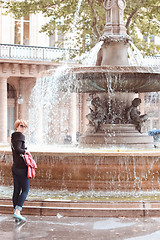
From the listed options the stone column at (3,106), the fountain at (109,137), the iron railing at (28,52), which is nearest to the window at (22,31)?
the iron railing at (28,52)

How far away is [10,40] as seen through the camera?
106 ft

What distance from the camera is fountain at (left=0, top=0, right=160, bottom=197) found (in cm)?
841

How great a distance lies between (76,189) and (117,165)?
2.75ft

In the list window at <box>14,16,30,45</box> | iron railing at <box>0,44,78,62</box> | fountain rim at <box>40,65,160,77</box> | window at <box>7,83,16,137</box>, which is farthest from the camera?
window at <box>7,83,16,137</box>

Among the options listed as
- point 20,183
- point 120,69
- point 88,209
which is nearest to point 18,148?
point 20,183

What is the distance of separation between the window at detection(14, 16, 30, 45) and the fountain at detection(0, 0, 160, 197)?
21649mm

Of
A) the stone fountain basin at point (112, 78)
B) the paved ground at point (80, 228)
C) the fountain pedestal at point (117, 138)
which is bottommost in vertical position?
the paved ground at point (80, 228)

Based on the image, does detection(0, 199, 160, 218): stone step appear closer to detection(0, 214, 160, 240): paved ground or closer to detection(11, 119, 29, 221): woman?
detection(0, 214, 160, 240): paved ground

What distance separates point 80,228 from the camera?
20.8ft

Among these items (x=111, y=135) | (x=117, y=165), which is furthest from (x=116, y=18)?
(x=117, y=165)

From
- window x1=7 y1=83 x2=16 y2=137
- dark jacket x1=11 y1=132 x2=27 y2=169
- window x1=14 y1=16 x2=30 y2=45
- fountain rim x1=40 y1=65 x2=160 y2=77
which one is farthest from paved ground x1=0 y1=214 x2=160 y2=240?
window x1=7 y1=83 x2=16 y2=137

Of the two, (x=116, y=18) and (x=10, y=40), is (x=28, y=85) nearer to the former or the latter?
(x=10, y=40)

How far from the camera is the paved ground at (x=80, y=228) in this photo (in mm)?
5902

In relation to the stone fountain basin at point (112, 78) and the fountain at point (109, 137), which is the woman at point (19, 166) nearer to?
the fountain at point (109, 137)
